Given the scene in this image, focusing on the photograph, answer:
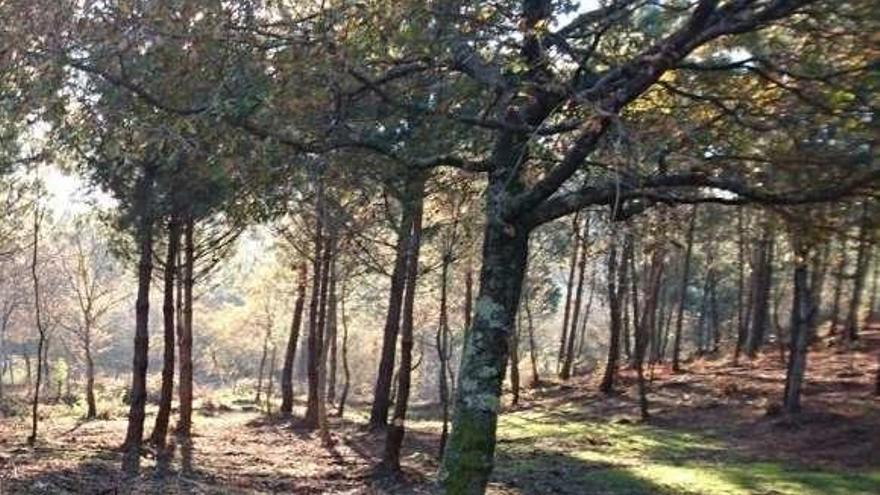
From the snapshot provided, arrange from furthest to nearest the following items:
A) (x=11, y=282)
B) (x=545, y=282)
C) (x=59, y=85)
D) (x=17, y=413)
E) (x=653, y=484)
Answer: (x=11, y=282)
(x=545, y=282)
(x=17, y=413)
(x=653, y=484)
(x=59, y=85)

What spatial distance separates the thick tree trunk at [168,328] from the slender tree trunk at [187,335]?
0.64 m

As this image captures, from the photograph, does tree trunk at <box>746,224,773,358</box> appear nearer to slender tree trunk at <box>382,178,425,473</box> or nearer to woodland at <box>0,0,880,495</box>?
woodland at <box>0,0,880,495</box>

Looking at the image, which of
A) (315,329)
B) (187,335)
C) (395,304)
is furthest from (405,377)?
(315,329)

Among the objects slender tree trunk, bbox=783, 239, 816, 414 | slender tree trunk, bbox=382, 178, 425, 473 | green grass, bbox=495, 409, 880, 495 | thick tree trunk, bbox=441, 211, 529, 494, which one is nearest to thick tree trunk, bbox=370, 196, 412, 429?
slender tree trunk, bbox=382, 178, 425, 473

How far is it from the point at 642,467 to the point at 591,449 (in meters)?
3.79

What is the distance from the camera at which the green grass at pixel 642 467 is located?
51.8 feet

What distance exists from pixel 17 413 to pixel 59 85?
27.4m

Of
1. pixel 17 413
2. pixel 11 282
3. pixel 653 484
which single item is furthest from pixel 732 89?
pixel 11 282

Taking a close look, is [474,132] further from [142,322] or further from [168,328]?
[168,328]

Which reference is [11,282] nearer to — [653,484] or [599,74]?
[653,484]

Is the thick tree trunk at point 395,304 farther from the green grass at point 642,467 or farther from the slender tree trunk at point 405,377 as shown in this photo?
the green grass at point 642,467

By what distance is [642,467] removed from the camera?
1856 cm

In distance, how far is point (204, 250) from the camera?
2320 centimetres

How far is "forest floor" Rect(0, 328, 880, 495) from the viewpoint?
16000 millimetres
